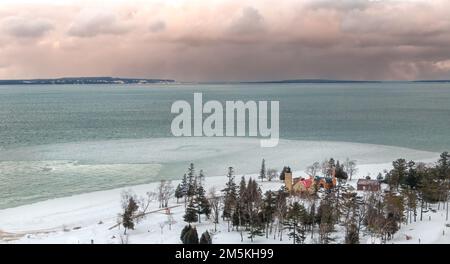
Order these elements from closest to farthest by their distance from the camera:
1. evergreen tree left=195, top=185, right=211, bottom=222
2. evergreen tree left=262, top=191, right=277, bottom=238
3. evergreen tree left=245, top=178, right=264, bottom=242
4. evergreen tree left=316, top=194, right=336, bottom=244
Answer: evergreen tree left=316, top=194, right=336, bottom=244
evergreen tree left=245, top=178, right=264, bottom=242
evergreen tree left=262, top=191, right=277, bottom=238
evergreen tree left=195, top=185, right=211, bottom=222

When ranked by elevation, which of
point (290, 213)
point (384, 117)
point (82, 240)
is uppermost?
point (384, 117)

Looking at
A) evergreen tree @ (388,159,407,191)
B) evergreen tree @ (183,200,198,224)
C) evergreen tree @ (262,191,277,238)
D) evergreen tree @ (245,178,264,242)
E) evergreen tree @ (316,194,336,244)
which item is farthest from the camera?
evergreen tree @ (388,159,407,191)

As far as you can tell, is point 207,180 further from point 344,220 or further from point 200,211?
point 344,220

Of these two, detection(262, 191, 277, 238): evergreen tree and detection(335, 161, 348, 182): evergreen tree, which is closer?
detection(262, 191, 277, 238): evergreen tree

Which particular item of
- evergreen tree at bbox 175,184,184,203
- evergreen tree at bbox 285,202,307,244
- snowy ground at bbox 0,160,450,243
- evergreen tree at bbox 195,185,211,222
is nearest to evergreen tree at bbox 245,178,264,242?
snowy ground at bbox 0,160,450,243

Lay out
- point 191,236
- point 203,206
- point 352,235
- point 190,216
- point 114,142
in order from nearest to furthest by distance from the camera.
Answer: point 191,236 < point 352,235 < point 190,216 < point 203,206 < point 114,142

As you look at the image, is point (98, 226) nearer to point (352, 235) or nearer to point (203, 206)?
point (203, 206)

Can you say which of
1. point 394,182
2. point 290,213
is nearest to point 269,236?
point 290,213

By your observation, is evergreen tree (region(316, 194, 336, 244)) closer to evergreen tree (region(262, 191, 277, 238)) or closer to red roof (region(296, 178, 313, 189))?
evergreen tree (region(262, 191, 277, 238))

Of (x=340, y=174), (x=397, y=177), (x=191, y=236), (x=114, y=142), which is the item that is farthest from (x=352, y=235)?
(x=114, y=142)
